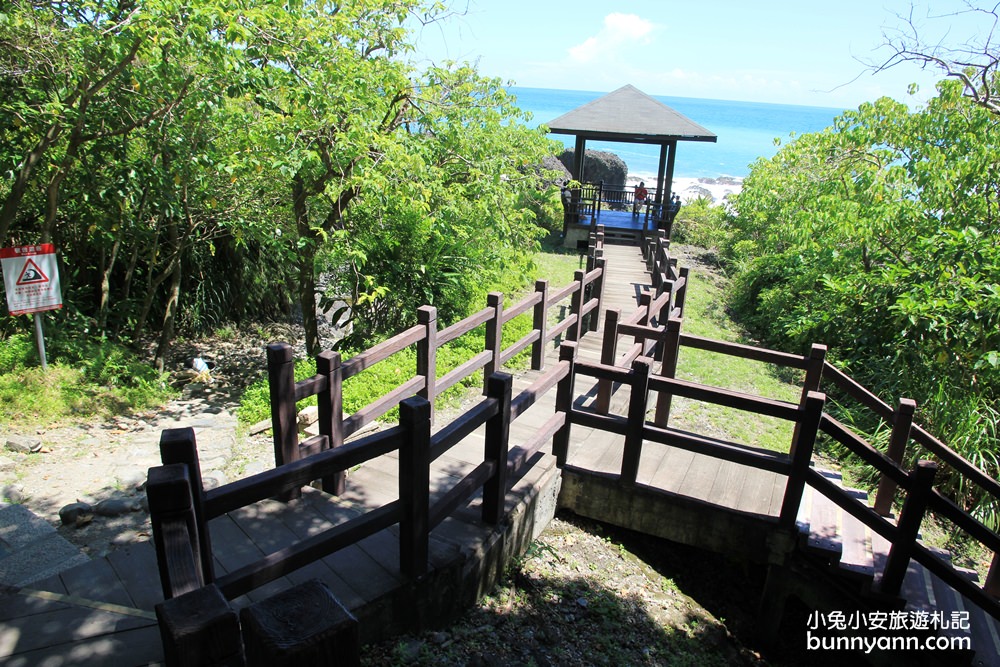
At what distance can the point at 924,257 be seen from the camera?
7.89 m

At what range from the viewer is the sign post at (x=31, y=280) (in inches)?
255

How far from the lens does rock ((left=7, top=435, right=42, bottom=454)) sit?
5598 millimetres

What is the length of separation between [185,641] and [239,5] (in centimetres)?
636

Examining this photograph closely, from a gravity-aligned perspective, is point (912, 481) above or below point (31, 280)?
below

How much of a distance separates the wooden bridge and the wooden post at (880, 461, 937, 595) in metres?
0.01

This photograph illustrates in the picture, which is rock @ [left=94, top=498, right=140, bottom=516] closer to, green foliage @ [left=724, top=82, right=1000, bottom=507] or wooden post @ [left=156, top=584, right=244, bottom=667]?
wooden post @ [left=156, top=584, right=244, bottom=667]

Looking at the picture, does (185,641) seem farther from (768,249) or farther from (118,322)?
(768,249)

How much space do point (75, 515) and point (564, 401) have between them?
341 centimetres

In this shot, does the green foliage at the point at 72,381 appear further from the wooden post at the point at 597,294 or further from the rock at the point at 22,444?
the wooden post at the point at 597,294

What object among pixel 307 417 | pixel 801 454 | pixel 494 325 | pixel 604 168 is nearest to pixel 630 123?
pixel 494 325

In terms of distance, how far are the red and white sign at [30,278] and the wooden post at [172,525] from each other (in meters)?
5.72

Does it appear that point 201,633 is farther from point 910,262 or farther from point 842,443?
point 910,262

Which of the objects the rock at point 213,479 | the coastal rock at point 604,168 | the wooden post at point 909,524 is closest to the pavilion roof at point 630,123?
the rock at point 213,479

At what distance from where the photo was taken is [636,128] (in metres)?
19.5
